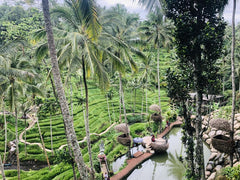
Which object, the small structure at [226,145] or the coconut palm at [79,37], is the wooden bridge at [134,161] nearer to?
the coconut palm at [79,37]

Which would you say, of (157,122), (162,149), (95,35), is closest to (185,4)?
(95,35)

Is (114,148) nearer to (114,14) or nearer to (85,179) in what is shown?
(85,179)

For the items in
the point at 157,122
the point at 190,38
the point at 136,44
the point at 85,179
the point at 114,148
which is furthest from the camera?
the point at 157,122

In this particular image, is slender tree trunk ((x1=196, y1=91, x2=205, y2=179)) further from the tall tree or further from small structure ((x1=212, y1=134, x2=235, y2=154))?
small structure ((x1=212, y1=134, x2=235, y2=154))

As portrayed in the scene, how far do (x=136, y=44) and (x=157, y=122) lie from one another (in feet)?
28.1

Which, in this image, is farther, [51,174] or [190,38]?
[51,174]

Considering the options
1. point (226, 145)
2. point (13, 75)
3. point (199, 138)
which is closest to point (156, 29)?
point (226, 145)

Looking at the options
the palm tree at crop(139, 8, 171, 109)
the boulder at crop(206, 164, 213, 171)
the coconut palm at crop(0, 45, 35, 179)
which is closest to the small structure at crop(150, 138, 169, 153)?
the boulder at crop(206, 164, 213, 171)

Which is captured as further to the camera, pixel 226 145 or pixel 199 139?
pixel 226 145

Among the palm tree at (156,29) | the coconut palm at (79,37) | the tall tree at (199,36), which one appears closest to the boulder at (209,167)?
the tall tree at (199,36)

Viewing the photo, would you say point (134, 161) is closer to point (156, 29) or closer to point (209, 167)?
point (209, 167)

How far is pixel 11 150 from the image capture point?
1406 cm

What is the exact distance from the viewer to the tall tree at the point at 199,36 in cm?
545

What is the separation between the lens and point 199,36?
542cm
